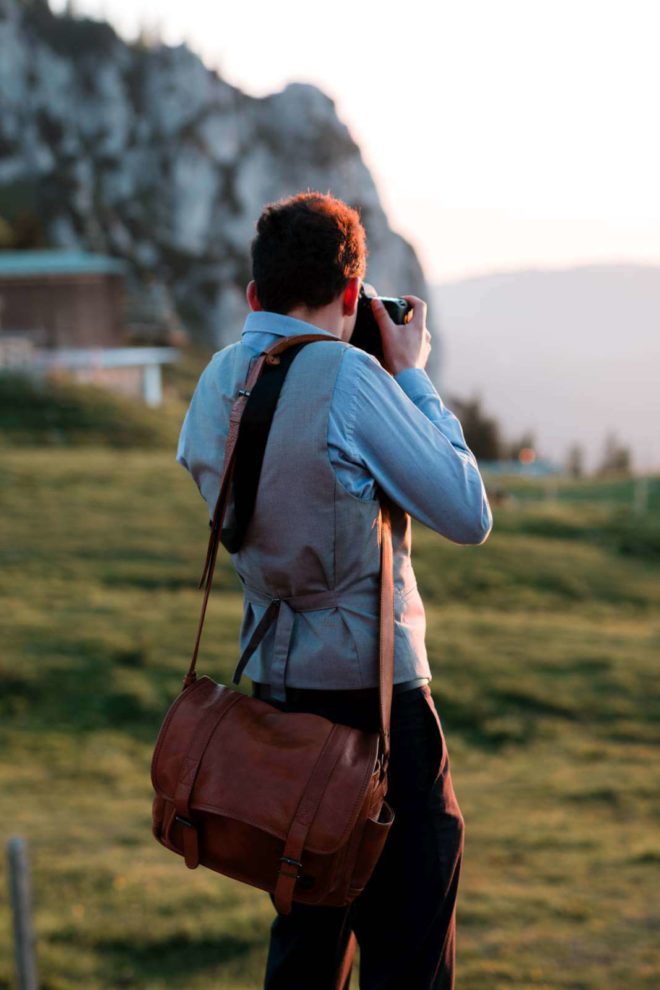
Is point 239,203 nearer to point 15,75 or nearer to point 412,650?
point 15,75

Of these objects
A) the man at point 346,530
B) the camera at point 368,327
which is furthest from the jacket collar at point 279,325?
the camera at point 368,327

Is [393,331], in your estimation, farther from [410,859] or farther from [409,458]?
[410,859]

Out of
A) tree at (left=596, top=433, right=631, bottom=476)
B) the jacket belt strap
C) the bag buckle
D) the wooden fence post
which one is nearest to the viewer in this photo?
the bag buckle

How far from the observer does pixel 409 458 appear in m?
2.42

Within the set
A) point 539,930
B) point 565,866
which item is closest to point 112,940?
point 539,930

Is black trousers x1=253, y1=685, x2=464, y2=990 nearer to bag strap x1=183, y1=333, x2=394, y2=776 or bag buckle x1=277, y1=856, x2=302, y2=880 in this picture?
bag strap x1=183, y1=333, x2=394, y2=776

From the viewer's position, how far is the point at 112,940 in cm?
803

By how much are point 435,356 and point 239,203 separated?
1335 inches

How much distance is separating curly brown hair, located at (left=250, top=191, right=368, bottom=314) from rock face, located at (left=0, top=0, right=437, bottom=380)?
281 feet

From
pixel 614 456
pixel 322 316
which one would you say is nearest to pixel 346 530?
pixel 322 316

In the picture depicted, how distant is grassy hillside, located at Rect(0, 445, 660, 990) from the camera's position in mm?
8062

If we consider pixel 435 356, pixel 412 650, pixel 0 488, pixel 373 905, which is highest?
pixel 412 650

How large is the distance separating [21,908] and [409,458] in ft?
11.6

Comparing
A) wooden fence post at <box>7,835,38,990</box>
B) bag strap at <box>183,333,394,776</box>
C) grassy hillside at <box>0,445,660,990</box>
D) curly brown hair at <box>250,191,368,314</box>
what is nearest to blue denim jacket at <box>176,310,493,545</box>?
bag strap at <box>183,333,394,776</box>
